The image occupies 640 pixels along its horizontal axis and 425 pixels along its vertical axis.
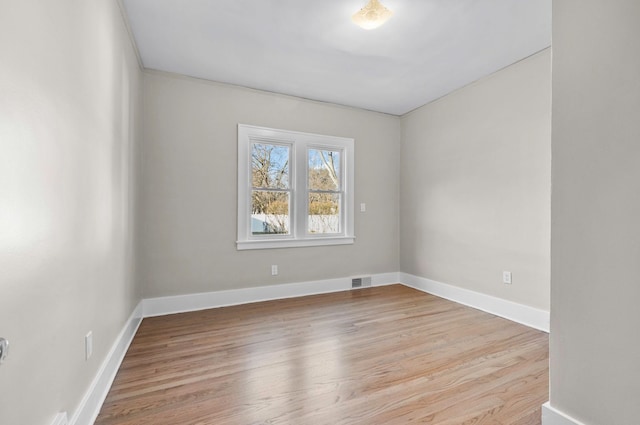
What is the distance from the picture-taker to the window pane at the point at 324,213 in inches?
165

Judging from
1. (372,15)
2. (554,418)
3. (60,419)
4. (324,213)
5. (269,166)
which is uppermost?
(372,15)

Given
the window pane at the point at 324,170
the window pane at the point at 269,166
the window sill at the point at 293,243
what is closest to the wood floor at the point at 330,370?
the window sill at the point at 293,243

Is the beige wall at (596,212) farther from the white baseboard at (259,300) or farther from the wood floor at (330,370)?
the wood floor at (330,370)

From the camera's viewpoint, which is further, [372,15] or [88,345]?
[372,15]

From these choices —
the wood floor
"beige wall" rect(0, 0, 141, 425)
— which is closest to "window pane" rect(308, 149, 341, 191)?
the wood floor

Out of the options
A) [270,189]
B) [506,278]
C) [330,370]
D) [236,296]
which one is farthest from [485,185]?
[236,296]

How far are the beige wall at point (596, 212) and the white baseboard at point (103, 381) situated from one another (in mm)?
2302

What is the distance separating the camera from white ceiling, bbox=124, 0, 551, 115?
230 centimetres

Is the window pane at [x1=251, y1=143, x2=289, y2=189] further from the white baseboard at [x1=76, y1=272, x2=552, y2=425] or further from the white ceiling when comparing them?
the white baseboard at [x1=76, y1=272, x2=552, y2=425]

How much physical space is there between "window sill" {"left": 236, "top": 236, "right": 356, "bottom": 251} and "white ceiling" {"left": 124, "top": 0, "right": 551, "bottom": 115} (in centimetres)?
189

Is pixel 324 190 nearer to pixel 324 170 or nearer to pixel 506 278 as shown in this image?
pixel 324 170

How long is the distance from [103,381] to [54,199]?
48.6 inches

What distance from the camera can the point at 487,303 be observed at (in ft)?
11.2

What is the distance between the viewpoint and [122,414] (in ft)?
5.43
